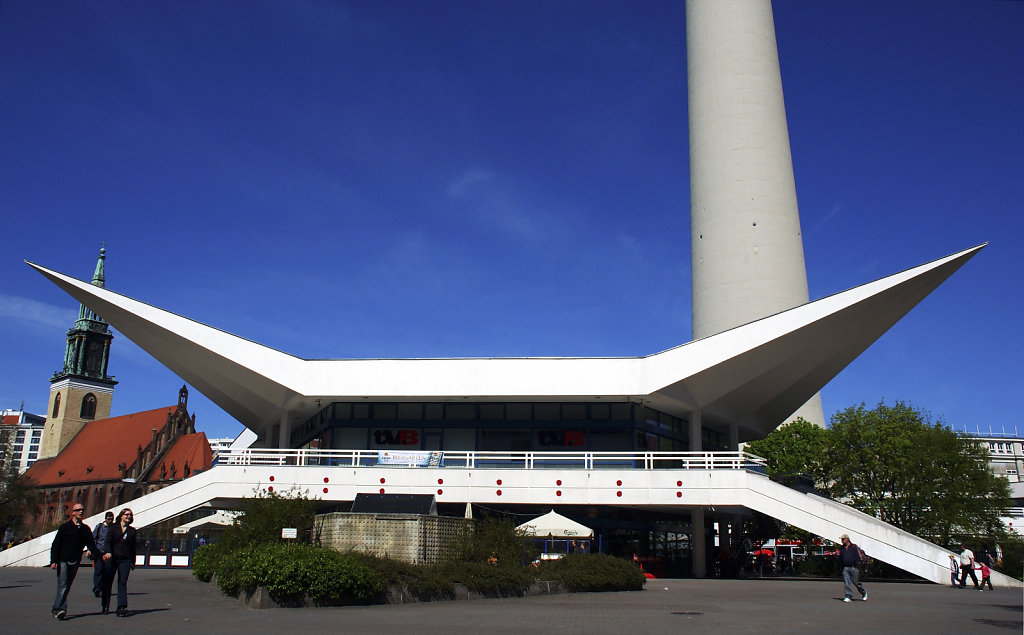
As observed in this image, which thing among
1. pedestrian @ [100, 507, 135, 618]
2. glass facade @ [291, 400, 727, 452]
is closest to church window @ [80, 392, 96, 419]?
glass facade @ [291, 400, 727, 452]

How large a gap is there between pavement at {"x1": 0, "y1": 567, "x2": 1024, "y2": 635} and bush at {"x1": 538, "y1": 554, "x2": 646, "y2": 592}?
577 mm

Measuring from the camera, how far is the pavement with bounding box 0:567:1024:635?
→ 1134 cm

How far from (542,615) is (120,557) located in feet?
22.0

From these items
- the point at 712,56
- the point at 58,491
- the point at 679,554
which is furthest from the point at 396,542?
the point at 58,491

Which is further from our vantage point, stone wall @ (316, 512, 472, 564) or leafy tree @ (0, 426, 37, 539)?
leafy tree @ (0, 426, 37, 539)

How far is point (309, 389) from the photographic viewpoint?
34.1 meters

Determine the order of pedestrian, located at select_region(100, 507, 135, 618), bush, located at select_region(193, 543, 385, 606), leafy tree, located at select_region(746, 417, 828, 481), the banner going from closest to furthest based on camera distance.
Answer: pedestrian, located at select_region(100, 507, 135, 618), bush, located at select_region(193, 543, 385, 606), the banner, leafy tree, located at select_region(746, 417, 828, 481)

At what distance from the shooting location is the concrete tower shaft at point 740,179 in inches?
2293

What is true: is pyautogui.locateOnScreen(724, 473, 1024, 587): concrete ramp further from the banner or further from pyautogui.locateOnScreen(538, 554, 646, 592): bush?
the banner

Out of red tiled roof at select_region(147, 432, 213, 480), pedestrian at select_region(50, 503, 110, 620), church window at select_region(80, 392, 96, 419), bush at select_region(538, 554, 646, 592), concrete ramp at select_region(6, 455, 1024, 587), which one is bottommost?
bush at select_region(538, 554, 646, 592)

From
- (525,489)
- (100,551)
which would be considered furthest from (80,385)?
(100,551)

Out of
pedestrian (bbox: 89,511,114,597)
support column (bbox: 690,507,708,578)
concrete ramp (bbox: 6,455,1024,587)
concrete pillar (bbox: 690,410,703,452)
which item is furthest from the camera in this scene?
concrete pillar (bbox: 690,410,703,452)

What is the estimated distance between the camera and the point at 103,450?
85.9m

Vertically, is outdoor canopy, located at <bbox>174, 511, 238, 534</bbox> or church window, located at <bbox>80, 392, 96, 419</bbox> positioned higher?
church window, located at <bbox>80, 392, 96, 419</bbox>
